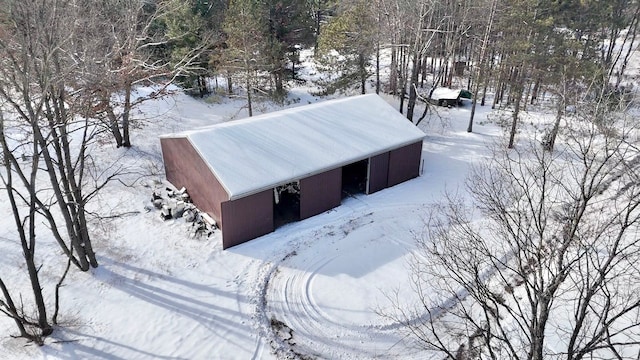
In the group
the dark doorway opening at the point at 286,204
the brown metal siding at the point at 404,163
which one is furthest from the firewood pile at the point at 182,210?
the brown metal siding at the point at 404,163

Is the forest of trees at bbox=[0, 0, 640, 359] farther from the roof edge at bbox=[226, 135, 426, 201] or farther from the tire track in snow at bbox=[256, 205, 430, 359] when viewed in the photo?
the tire track in snow at bbox=[256, 205, 430, 359]

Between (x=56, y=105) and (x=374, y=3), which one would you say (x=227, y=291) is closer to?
(x=56, y=105)

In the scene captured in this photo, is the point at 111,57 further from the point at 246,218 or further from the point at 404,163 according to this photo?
the point at 404,163

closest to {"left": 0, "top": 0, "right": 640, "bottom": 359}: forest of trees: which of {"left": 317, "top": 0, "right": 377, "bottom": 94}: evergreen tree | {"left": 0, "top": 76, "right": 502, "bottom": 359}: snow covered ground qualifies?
{"left": 317, "top": 0, "right": 377, "bottom": 94}: evergreen tree

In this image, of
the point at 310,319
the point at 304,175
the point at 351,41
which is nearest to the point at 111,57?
the point at 304,175

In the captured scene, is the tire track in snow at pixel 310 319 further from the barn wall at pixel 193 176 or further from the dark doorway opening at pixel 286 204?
the barn wall at pixel 193 176

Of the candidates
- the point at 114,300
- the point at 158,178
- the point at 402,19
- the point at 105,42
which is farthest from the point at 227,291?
the point at 402,19
